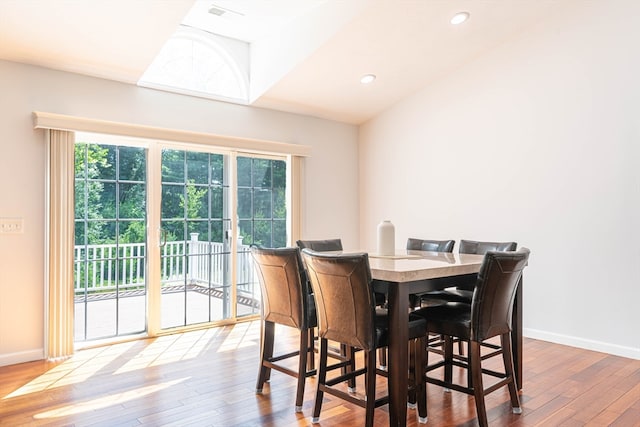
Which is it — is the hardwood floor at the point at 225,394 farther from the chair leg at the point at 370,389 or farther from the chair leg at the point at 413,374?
the chair leg at the point at 370,389

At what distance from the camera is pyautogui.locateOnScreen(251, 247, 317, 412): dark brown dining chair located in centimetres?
270

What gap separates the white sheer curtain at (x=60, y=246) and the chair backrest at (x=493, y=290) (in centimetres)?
324

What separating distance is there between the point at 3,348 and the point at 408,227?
4.17 meters

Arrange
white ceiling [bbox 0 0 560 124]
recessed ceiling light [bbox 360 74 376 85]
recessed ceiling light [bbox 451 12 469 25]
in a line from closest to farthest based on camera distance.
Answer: white ceiling [bbox 0 0 560 124] < recessed ceiling light [bbox 451 12 469 25] < recessed ceiling light [bbox 360 74 376 85]

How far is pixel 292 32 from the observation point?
14.5 ft

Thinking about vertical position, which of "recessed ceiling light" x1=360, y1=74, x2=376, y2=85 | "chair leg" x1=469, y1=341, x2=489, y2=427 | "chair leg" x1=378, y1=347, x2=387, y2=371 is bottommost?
"chair leg" x1=378, y1=347, x2=387, y2=371

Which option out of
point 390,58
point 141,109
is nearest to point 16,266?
point 141,109

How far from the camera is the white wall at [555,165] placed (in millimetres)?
3775

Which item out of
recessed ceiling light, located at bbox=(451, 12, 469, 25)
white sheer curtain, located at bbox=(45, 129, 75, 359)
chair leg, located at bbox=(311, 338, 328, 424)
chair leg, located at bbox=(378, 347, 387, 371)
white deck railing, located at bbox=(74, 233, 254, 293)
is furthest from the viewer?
white deck railing, located at bbox=(74, 233, 254, 293)

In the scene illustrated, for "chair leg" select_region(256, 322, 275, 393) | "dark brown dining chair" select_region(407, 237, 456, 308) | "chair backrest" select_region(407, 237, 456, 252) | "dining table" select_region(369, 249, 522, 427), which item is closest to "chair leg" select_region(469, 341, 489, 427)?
"dining table" select_region(369, 249, 522, 427)

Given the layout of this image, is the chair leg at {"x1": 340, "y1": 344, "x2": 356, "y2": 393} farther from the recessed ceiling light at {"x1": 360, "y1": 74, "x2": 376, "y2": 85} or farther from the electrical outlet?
the recessed ceiling light at {"x1": 360, "y1": 74, "x2": 376, "y2": 85}

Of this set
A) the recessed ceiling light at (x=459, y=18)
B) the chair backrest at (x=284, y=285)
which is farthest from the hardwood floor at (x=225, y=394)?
the recessed ceiling light at (x=459, y=18)

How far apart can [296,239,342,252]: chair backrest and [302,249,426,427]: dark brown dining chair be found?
1024mm

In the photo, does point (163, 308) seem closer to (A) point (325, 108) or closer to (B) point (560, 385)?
(A) point (325, 108)
